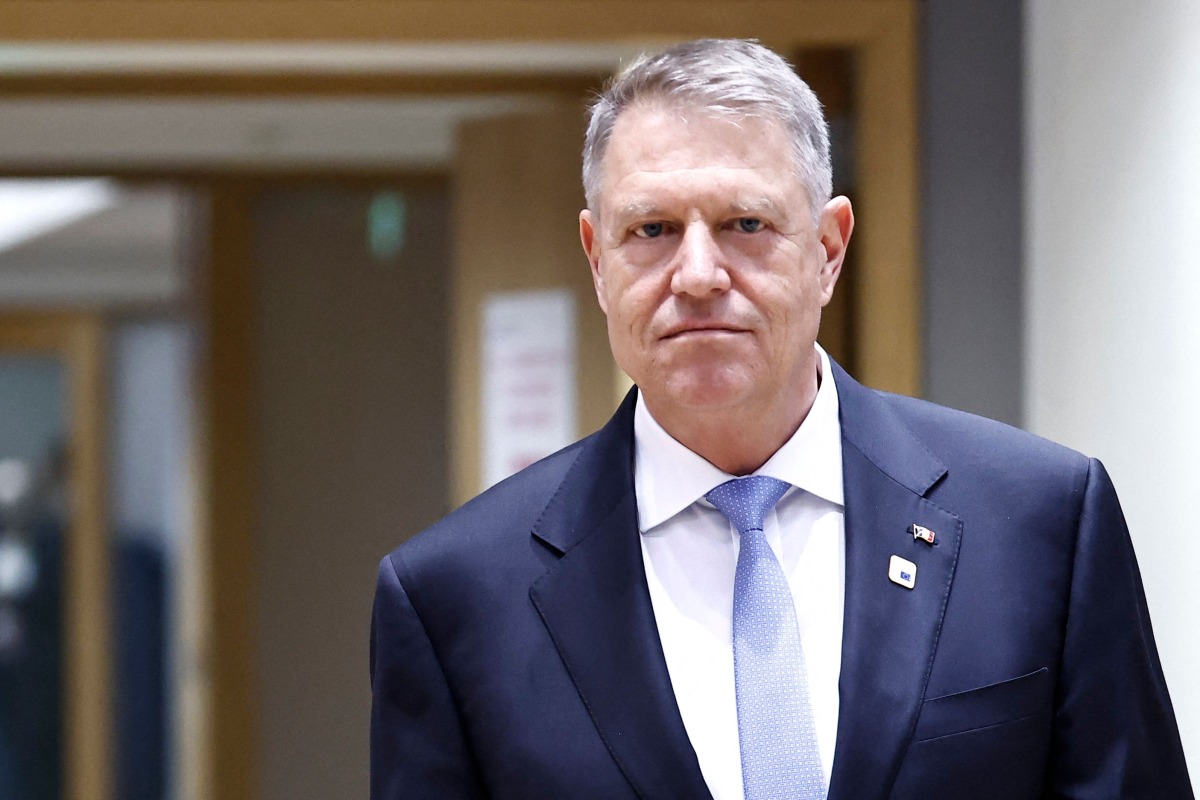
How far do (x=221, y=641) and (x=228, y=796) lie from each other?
19.7 inches

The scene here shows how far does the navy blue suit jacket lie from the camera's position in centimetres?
132

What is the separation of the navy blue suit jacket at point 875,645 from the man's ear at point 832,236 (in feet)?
0.41

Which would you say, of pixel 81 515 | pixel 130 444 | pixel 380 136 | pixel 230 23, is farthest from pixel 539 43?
pixel 130 444

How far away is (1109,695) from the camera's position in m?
1.33

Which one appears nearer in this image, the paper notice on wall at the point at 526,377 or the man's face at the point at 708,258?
the man's face at the point at 708,258

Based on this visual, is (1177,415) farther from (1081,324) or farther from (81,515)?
(81,515)

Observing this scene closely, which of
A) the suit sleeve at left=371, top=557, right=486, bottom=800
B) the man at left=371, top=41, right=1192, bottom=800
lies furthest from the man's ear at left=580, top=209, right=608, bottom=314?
the suit sleeve at left=371, top=557, right=486, bottom=800

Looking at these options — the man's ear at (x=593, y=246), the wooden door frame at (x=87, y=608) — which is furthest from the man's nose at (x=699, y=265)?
Answer: the wooden door frame at (x=87, y=608)

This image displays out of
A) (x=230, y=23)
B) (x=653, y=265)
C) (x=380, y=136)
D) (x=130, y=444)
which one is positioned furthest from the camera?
(x=130, y=444)

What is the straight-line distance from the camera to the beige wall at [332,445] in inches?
196

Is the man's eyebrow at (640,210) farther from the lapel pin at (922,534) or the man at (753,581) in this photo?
the lapel pin at (922,534)

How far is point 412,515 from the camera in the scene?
5117 millimetres

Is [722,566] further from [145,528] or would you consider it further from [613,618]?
[145,528]

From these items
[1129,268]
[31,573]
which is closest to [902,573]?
Answer: [1129,268]
